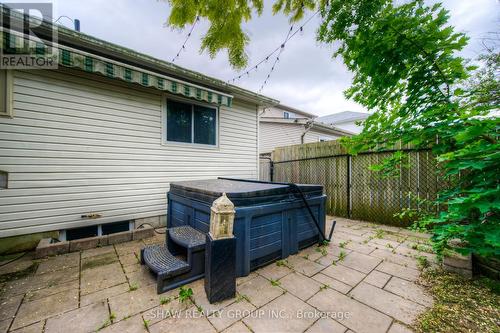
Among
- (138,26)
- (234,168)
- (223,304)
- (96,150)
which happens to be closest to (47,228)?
(96,150)

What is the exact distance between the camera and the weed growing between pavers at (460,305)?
5.04 feet

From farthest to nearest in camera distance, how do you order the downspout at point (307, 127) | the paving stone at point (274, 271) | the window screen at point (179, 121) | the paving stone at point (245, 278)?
the downspout at point (307, 127)
the window screen at point (179, 121)
the paving stone at point (274, 271)
the paving stone at point (245, 278)

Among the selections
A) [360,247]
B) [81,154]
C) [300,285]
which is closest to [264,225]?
[300,285]

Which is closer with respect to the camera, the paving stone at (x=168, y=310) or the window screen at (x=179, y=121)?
the paving stone at (x=168, y=310)

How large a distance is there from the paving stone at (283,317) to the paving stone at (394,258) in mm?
1735

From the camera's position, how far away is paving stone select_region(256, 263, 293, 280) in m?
2.31

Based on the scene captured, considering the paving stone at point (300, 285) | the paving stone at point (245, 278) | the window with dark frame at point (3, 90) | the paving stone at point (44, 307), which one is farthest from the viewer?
the window with dark frame at point (3, 90)

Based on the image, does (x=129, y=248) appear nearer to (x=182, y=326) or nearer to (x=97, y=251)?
(x=97, y=251)

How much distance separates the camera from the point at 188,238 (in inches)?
90.4

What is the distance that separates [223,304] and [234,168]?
399cm

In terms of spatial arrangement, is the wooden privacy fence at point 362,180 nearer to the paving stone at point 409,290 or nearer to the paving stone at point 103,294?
the paving stone at point 409,290

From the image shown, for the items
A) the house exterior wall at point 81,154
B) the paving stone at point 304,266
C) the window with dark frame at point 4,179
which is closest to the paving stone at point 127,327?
the paving stone at point 304,266

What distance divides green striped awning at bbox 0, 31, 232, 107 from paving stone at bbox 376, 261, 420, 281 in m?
4.33

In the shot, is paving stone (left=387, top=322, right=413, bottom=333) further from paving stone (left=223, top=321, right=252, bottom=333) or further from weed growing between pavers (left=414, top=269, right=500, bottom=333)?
paving stone (left=223, top=321, right=252, bottom=333)
